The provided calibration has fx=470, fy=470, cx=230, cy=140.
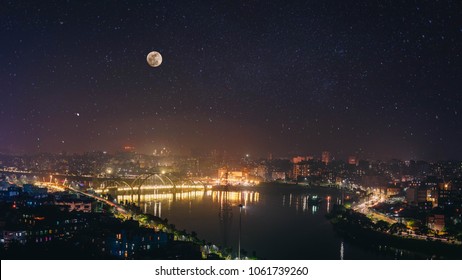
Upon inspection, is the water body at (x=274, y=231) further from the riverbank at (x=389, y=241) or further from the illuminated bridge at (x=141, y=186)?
the illuminated bridge at (x=141, y=186)

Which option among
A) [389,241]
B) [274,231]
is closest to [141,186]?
[274,231]

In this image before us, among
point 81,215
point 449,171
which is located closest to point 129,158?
point 449,171

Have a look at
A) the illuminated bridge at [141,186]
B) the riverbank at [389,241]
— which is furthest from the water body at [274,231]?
the illuminated bridge at [141,186]

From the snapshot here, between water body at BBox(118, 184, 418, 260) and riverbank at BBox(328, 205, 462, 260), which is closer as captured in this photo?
water body at BBox(118, 184, 418, 260)

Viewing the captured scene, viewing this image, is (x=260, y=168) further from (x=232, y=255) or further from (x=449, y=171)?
(x=232, y=255)

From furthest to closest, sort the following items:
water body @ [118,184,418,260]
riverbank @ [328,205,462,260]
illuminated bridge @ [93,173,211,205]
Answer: illuminated bridge @ [93,173,211,205]
riverbank @ [328,205,462,260]
water body @ [118,184,418,260]

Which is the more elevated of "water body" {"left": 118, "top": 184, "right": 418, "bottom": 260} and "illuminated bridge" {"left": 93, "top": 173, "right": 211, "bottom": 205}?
"water body" {"left": 118, "top": 184, "right": 418, "bottom": 260}

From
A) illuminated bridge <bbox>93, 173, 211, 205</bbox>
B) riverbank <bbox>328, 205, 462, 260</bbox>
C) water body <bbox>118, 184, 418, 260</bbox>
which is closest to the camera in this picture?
water body <bbox>118, 184, 418, 260</bbox>

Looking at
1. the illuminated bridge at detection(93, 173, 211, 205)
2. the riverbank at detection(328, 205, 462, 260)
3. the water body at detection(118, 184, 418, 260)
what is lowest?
the illuminated bridge at detection(93, 173, 211, 205)

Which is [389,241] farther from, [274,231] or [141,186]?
[141,186]

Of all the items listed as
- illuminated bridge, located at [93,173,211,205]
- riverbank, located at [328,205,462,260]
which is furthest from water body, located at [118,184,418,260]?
illuminated bridge, located at [93,173,211,205]

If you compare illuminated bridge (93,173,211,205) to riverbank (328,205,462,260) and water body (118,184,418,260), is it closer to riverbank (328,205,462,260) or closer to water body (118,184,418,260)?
water body (118,184,418,260)
